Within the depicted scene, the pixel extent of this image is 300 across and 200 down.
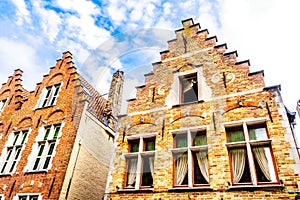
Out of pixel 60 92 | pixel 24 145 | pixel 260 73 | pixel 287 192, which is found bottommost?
pixel 287 192

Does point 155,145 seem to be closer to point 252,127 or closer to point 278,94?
point 252,127

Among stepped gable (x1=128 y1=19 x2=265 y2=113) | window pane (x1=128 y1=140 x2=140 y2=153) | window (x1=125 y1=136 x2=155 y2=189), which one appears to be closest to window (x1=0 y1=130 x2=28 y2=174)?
window pane (x1=128 y1=140 x2=140 y2=153)

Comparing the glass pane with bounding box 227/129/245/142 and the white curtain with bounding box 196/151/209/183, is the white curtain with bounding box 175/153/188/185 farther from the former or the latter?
the glass pane with bounding box 227/129/245/142

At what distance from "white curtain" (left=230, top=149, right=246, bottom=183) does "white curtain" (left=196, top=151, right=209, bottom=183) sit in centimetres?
65

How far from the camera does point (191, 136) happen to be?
6602mm

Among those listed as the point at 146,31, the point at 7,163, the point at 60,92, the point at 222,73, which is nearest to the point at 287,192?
the point at 222,73

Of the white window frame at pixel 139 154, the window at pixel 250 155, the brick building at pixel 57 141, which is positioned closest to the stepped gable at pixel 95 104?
the brick building at pixel 57 141

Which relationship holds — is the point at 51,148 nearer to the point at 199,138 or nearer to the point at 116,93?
the point at 116,93

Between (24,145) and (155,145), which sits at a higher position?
(24,145)

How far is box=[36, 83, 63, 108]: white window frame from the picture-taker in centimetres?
1066

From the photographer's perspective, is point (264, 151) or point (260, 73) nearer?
point (264, 151)

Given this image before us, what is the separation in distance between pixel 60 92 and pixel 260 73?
822cm

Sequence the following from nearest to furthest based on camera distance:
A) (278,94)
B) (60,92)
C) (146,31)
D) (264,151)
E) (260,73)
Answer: (264,151) → (278,94) → (260,73) → (146,31) → (60,92)

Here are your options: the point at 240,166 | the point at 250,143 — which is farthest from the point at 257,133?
the point at 240,166
